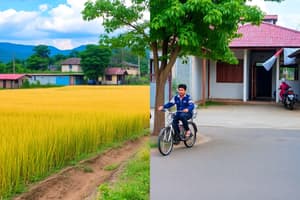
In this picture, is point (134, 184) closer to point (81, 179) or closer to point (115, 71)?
point (81, 179)

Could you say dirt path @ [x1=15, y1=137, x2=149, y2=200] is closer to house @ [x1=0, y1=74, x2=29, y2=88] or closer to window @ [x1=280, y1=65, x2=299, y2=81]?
house @ [x1=0, y1=74, x2=29, y2=88]

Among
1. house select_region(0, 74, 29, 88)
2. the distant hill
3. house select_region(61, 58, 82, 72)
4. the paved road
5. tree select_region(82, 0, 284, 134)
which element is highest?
tree select_region(82, 0, 284, 134)

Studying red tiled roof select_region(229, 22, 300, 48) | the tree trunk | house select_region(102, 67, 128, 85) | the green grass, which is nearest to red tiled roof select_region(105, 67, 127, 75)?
house select_region(102, 67, 128, 85)

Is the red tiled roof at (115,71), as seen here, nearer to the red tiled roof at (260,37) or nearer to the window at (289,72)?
the red tiled roof at (260,37)

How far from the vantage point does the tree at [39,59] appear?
131 cm

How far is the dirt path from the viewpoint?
1.43 m

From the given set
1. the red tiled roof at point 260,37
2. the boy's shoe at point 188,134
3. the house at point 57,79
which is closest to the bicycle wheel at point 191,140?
the boy's shoe at point 188,134

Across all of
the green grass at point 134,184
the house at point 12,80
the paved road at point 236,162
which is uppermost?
the house at point 12,80

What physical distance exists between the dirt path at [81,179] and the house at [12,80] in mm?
331

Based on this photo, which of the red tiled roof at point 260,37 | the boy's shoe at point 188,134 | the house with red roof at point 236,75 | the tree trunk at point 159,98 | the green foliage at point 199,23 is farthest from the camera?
the red tiled roof at point 260,37

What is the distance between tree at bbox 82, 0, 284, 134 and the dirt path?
18 centimetres

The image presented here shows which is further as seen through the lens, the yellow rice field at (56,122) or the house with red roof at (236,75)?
the house with red roof at (236,75)

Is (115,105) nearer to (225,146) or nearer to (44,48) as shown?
(44,48)

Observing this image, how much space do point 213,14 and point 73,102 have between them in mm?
1173
